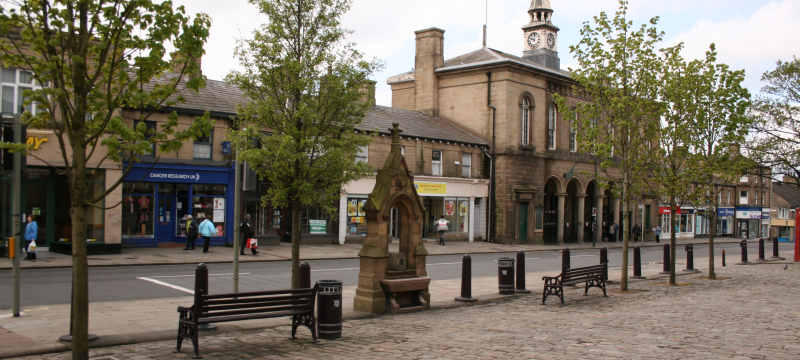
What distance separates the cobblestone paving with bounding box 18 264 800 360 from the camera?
780 centimetres

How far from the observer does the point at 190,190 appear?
81.3 feet

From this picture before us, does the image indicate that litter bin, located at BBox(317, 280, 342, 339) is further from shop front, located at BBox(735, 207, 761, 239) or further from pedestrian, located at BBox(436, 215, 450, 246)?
shop front, located at BBox(735, 207, 761, 239)

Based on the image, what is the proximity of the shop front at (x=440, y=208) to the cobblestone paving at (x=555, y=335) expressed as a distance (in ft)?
58.7

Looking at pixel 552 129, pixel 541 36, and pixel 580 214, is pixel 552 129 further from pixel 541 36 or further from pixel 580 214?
pixel 541 36

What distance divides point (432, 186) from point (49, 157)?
18.9 metres

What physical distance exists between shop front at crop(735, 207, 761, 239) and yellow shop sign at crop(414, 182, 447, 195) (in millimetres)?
42102

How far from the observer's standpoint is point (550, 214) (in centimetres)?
3925

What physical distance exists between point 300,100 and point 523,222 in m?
28.0

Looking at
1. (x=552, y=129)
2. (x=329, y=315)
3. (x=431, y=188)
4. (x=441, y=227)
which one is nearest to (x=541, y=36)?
(x=552, y=129)

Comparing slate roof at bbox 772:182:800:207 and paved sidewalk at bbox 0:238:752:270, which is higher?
slate roof at bbox 772:182:800:207

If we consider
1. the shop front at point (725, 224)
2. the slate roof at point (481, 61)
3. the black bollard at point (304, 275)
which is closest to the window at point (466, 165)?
the slate roof at point (481, 61)

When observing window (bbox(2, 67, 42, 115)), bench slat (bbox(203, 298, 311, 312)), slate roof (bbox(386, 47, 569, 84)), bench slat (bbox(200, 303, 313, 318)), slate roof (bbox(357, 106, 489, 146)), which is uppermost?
slate roof (bbox(386, 47, 569, 84))

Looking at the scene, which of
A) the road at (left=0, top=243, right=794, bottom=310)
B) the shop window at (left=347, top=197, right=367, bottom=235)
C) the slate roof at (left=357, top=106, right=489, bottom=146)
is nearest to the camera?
the road at (left=0, top=243, right=794, bottom=310)

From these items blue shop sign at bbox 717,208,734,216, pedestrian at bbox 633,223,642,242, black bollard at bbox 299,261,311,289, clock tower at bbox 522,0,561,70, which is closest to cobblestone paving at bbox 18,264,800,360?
black bollard at bbox 299,261,311,289
